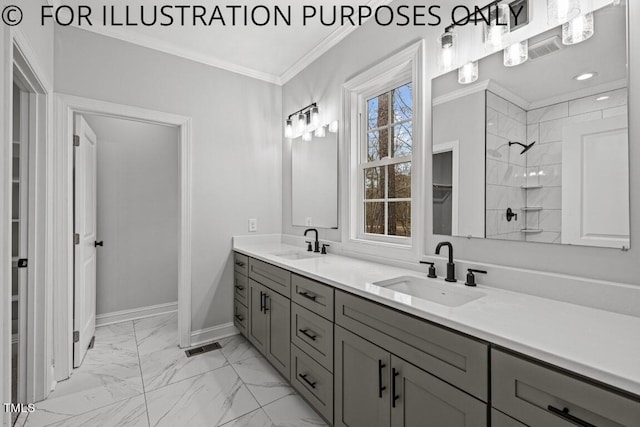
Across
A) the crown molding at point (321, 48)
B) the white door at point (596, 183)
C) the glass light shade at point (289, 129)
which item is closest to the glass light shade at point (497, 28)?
the white door at point (596, 183)

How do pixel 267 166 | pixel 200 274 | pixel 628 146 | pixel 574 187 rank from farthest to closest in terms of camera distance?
pixel 267 166 → pixel 200 274 → pixel 574 187 → pixel 628 146

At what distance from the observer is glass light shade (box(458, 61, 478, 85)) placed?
1541 mm

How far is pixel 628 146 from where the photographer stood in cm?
110

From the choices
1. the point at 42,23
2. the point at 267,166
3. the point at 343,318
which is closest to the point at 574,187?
the point at 343,318

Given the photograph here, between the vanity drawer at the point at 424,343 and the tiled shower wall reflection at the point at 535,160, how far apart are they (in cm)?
66

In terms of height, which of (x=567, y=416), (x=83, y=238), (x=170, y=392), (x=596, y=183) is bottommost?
(x=170, y=392)

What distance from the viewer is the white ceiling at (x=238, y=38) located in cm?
214

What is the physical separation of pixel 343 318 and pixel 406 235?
849 mm

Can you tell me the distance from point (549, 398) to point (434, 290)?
771mm

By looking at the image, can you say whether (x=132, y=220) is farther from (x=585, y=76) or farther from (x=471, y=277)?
(x=585, y=76)

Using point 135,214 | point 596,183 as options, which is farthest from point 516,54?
point 135,214

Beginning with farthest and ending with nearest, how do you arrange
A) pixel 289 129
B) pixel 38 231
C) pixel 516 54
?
pixel 289 129, pixel 38 231, pixel 516 54

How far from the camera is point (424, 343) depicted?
43.6 inches

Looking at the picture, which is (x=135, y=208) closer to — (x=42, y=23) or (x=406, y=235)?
(x=42, y=23)
